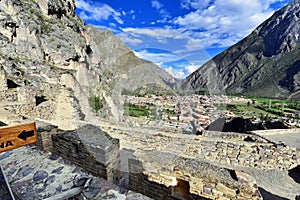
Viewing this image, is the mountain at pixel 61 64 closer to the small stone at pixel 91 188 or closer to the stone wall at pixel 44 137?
the small stone at pixel 91 188

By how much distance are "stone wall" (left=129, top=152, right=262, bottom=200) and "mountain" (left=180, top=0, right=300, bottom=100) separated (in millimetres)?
37389

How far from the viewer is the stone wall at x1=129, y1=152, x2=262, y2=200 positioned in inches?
95.4

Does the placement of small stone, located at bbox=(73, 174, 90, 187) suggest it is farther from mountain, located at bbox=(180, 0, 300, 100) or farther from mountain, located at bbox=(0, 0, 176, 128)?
mountain, located at bbox=(180, 0, 300, 100)

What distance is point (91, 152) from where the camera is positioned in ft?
11.1

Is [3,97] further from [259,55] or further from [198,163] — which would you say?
[259,55]

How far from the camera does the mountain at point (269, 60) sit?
173ft

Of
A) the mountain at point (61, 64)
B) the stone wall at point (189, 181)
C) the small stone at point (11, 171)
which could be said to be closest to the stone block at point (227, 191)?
the stone wall at point (189, 181)

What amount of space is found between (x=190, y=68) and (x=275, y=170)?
631 cm

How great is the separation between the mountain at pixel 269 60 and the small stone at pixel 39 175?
39.1 metres

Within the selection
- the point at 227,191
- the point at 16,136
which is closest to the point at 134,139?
the point at 227,191

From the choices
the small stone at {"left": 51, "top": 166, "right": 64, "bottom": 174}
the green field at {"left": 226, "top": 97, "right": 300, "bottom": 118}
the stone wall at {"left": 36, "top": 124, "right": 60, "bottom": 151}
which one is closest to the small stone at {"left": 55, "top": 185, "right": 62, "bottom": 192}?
the small stone at {"left": 51, "top": 166, "right": 64, "bottom": 174}

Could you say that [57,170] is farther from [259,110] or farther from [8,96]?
[259,110]

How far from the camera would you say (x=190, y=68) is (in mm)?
2621

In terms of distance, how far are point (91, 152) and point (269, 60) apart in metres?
82.5
